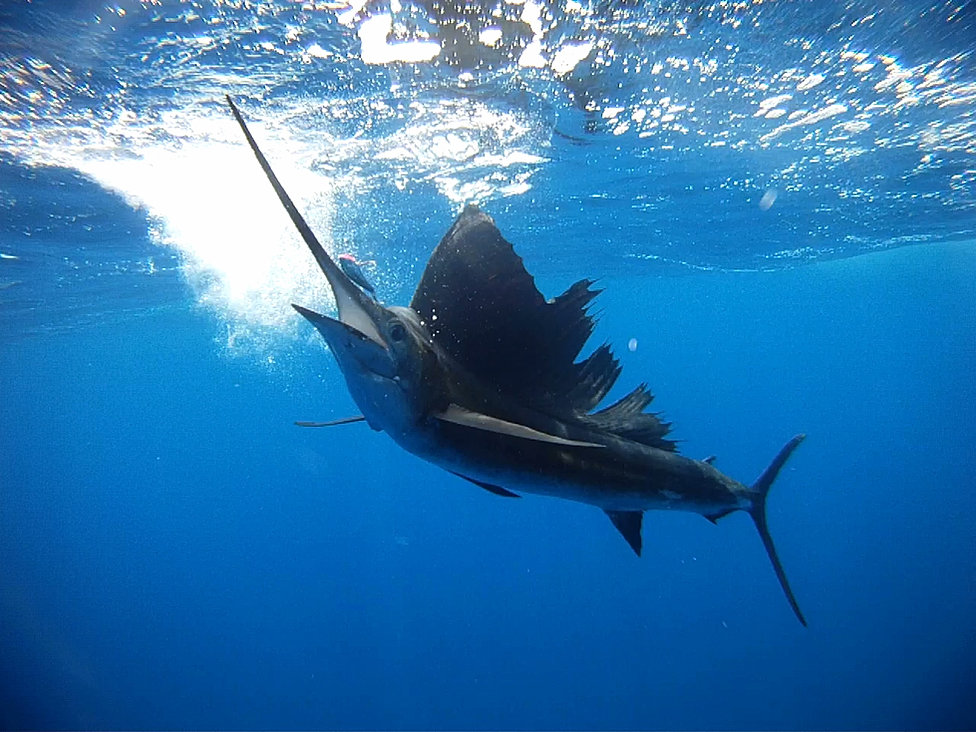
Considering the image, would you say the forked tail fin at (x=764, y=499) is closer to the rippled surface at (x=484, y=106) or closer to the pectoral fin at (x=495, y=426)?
the pectoral fin at (x=495, y=426)

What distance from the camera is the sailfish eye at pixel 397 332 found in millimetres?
1921

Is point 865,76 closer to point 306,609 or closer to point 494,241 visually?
point 494,241

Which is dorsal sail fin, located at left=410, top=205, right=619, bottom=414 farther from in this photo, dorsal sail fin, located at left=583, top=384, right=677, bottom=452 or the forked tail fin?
the forked tail fin

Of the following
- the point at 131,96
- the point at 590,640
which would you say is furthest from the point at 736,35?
the point at 590,640

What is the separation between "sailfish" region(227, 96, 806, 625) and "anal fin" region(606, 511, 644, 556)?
8cm

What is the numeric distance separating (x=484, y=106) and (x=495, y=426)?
6806 mm

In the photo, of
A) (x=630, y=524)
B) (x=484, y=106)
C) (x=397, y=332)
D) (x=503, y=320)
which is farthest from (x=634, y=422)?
(x=484, y=106)

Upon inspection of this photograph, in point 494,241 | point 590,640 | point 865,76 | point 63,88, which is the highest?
point 865,76

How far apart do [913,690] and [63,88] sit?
24.8 m

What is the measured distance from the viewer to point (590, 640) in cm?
2384

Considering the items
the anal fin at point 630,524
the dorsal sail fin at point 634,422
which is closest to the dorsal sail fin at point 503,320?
the dorsal sail fin at point 634,422

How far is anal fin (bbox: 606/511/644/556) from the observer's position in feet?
9.06

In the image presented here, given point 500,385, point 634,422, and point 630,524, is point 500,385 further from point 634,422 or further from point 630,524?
point 630,524

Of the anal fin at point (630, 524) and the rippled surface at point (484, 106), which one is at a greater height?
the rippled surface at point (484, 106)
